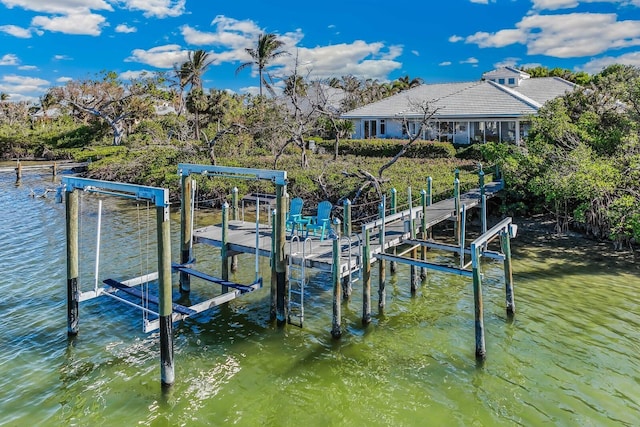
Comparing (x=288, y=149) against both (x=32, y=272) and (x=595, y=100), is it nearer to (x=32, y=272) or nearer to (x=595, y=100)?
(x=595, y=100)

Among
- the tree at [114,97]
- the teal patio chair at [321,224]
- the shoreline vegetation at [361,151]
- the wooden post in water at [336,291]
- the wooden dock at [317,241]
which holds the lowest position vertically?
the wooden post in water at [336,291]

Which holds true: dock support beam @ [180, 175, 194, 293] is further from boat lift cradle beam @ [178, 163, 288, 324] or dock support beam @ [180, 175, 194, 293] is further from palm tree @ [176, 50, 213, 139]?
palm tree @ [176, 50, 213, 139]

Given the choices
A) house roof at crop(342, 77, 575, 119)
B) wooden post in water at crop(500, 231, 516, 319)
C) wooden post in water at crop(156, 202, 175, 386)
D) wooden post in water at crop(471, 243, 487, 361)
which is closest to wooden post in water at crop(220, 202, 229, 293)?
wooden post in water at crop(156, 202, 175, 386)

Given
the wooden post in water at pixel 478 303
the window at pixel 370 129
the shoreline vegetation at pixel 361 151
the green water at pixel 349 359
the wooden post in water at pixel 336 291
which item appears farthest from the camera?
the window at pixel 370 129

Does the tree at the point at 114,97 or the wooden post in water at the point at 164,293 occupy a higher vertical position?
the tree at the point at 114,97

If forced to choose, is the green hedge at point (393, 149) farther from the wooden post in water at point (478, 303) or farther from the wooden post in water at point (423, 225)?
the wooden post in water at point (478, 303)

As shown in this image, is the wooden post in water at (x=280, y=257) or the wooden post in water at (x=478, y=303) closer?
the wooden post in water at (x=478, y=303)

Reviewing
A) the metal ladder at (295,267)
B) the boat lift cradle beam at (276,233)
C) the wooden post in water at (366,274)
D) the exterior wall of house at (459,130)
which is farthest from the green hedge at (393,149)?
the wooden post in water at (366,274)
